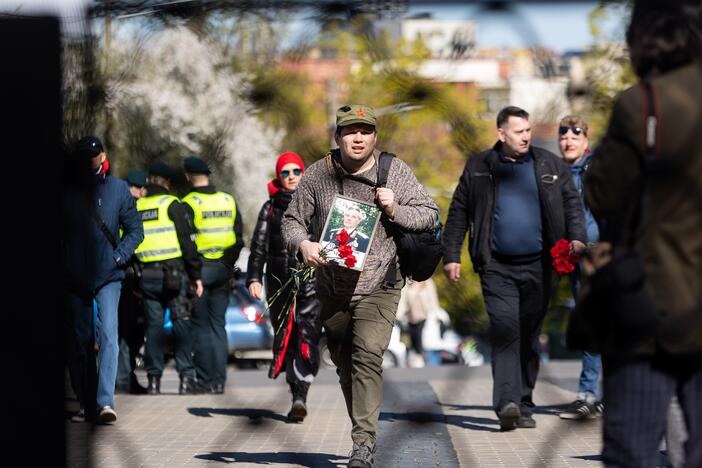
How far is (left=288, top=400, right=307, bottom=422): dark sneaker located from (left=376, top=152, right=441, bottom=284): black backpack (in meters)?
2.40

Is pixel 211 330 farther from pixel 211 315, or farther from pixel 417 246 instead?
pixel 417 246

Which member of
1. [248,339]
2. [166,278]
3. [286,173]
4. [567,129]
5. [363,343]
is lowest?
[248,339]

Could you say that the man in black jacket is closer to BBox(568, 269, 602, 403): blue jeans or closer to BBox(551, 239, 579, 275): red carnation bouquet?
BBox(551, 239, 579, 275): red carnation bouquet

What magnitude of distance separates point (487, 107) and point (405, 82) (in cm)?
31

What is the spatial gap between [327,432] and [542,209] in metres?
1.80

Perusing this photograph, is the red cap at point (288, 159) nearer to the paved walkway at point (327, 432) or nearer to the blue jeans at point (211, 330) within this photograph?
the paved walkway at point (327, 432)

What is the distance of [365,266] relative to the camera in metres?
5.93

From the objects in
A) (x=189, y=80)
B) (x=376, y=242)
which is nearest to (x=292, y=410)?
(x=376, y=242)

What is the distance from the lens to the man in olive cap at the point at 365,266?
18.9 feet

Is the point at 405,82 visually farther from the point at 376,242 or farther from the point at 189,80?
the point at 376,242

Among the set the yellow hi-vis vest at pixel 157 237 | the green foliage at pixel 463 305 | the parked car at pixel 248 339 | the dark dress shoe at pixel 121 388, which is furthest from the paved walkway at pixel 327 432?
the parked car at pixel 248 339

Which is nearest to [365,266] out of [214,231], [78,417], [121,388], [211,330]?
[214,231]

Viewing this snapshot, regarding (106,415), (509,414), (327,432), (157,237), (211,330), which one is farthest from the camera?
(211,330)

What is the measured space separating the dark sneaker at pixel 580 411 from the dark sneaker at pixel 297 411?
1598 mm
